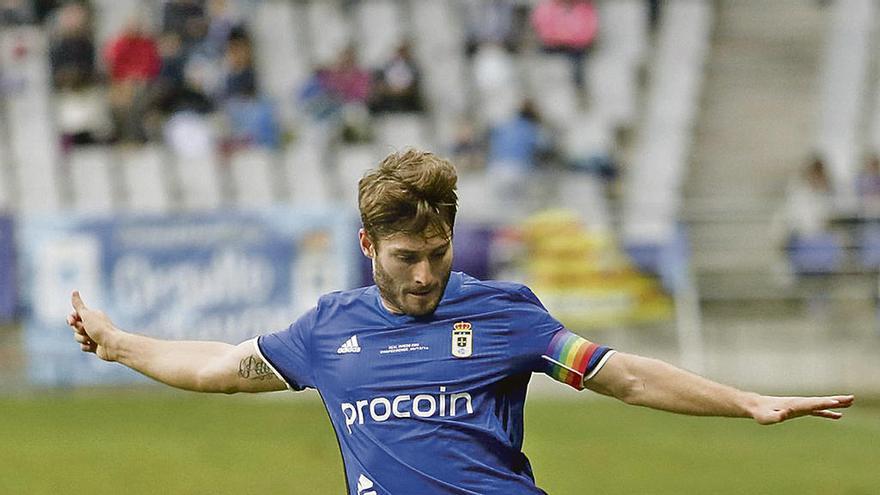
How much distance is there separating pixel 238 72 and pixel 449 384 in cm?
1734

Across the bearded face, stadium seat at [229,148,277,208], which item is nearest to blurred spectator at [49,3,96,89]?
stadium seat at [229,148,277,208]

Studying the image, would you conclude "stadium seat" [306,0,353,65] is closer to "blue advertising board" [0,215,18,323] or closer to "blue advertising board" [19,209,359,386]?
"blue advertising board" [19,209,359,386]

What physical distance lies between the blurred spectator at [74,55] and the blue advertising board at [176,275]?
173 inches

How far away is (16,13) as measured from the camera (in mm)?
24016

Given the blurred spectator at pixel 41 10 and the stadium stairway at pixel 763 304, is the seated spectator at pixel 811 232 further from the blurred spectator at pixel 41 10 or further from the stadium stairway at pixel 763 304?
the blurred spectator at pixel 41 10

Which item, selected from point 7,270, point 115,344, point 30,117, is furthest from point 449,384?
point 30,117

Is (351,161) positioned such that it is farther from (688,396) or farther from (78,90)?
(688,396)

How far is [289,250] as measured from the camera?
18594mm

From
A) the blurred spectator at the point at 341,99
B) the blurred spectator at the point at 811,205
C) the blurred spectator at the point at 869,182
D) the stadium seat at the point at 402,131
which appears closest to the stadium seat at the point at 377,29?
the blurred spectator at the point at 341,99

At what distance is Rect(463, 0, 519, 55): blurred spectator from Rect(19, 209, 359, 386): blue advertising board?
20.2 feet

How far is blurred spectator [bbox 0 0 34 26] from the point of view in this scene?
78.6ft

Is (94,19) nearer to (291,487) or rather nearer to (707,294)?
(707,294)

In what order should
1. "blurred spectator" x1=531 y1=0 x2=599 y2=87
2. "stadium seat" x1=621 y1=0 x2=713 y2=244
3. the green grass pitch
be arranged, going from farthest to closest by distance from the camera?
"blurred spectator" x1=531 y1=0 x2=599 y2=87
"stadium seat" x1=621 y1=0 x2=713 y2=244
the green grass pitch

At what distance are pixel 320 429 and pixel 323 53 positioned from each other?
10.7 m
